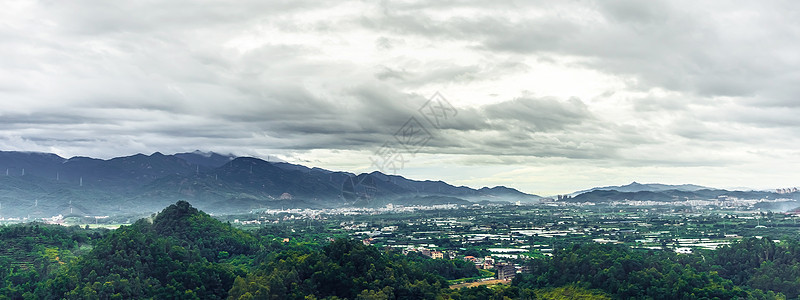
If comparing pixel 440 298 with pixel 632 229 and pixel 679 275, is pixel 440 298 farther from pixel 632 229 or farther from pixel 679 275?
pixel 632 229

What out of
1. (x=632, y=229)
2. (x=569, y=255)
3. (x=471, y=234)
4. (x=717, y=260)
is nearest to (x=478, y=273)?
(x=569, y=255)

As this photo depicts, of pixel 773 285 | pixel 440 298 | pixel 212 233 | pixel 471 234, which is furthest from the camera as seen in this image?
pixel 471 234

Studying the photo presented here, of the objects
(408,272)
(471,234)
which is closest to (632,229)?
(471,234)

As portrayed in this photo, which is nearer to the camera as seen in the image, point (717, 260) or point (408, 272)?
point (408, 272)

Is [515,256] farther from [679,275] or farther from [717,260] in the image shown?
[679,275]

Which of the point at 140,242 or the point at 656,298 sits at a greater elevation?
the point at 140,242

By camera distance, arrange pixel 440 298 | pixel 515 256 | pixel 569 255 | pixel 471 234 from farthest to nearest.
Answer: pixel 471 234, pixel 515 256, pixel 569 255, pixel 440 298
